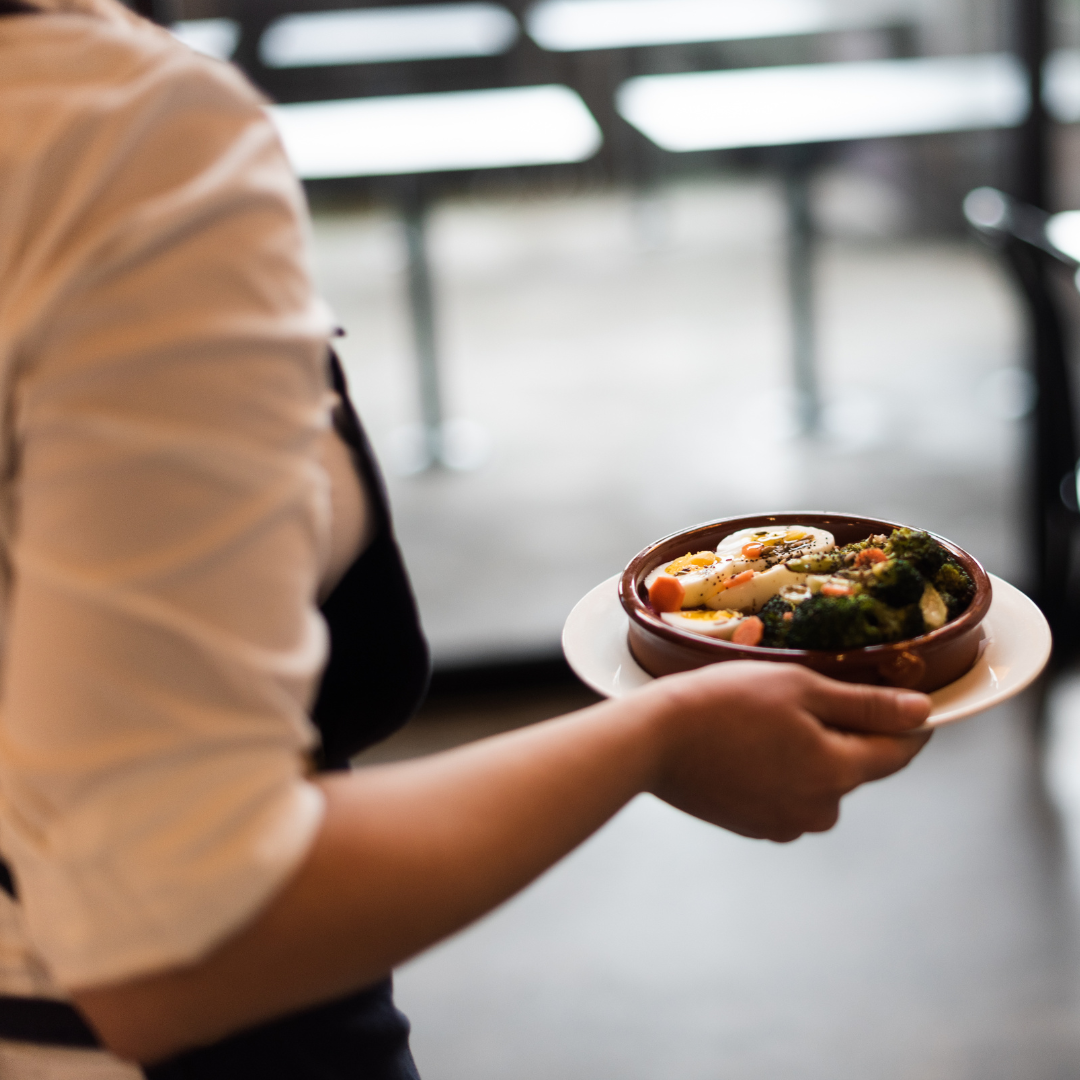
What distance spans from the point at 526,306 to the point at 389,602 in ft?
8.30

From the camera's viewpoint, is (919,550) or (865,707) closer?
(865,707)

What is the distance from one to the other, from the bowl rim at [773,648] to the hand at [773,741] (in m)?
0.04

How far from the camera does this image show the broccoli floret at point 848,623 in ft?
2.46

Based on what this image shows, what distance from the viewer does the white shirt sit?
0.41 metres

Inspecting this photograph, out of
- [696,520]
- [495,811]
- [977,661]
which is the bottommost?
[696,520]

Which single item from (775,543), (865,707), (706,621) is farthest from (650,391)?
(865,707)

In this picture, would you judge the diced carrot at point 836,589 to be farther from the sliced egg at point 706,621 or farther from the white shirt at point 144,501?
the white shirt at point 144,501

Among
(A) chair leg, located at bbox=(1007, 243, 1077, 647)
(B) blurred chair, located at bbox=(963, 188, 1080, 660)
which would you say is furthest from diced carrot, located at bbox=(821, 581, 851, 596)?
(A) chair leg, located at bbox=(1007, 243, 1077, 647)

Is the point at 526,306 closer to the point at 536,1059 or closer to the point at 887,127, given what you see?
the point at 887,127

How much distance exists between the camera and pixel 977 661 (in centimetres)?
79

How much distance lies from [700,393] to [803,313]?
40 cm

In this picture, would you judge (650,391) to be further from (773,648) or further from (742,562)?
(773,648)

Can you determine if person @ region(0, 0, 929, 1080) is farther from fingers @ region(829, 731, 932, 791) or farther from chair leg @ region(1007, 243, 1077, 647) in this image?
chair leg @ region(1007, 243, 1077, 647)

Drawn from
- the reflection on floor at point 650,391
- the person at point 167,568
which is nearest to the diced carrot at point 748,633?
the person at point 167,568
